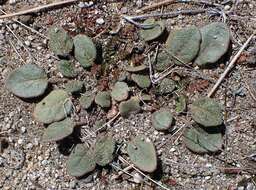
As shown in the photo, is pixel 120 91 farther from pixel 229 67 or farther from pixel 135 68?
pixel 229 67

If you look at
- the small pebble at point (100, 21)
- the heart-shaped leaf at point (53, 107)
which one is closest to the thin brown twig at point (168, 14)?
the small pebble at point (100, 21)

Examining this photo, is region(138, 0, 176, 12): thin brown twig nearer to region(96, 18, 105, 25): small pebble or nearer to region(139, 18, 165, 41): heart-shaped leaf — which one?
region(139, 18, 165, 41): heart-shaped leaf

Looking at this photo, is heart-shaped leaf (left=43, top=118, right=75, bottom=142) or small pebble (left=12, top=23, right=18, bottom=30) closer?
heart-shaped leaf (left=43, top=118, right=75, bottom=142)

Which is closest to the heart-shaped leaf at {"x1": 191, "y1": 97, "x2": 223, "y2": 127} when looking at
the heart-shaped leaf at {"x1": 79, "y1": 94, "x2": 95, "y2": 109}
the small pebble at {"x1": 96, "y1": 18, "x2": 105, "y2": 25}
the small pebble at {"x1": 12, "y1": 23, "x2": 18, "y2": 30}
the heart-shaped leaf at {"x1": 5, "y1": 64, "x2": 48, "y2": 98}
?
the heart-shaped leaf at {"x1": 79, "y1": 94, "x2": 95, "y2": 109}


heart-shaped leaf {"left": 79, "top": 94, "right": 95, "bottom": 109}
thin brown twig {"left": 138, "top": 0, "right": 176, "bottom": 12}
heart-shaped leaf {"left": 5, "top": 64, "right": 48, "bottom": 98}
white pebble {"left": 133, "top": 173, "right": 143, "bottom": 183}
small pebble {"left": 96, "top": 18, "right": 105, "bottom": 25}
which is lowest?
white pebble {"left": 133, "top": 173, "right": 143, "bottom": 183}

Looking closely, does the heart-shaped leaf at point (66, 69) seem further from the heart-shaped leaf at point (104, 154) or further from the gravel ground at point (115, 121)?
the heart-shaped leaf at point (104, 154)

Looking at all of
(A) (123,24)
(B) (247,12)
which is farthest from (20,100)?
(B) (247,12)

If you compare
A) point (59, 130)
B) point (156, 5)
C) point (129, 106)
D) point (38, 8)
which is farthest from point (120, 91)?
point (38, 8)
